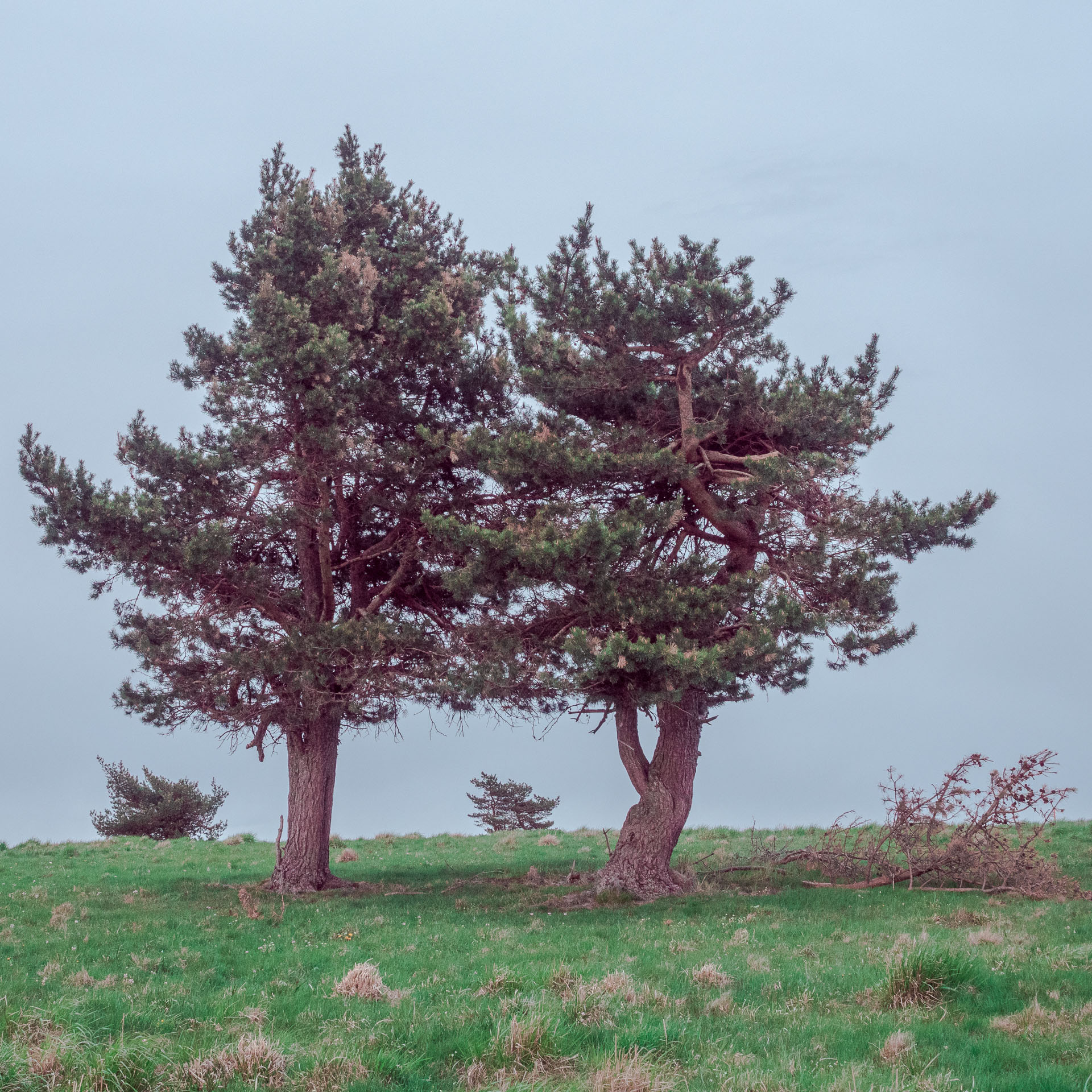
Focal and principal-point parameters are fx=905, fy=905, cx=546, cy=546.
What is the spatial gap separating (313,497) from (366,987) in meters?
12.1

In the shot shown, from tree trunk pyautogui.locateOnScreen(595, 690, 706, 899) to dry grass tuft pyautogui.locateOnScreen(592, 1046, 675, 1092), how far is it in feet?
34.2

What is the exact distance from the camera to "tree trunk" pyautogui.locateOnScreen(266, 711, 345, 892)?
1853 cm

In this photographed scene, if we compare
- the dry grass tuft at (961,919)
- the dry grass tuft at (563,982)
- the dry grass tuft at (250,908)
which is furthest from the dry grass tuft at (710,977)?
the dry grass tuft at (250,908)

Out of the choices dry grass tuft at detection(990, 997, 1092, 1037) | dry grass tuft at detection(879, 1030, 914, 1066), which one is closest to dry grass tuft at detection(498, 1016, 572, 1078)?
dry grass tuft at detection(879, 1030, 914, 1066)

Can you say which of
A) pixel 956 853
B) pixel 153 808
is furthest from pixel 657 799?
pixel 153 808

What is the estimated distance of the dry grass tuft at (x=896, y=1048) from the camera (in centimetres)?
642

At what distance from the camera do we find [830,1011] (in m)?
7.71

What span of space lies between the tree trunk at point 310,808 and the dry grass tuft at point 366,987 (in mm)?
10250

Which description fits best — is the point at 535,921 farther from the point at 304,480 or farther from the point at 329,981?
the point at 304,480

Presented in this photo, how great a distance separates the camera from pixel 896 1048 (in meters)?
6.54

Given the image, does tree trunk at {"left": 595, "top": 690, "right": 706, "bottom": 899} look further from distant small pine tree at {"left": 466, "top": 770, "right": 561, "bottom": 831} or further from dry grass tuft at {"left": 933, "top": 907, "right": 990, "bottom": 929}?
distant small pine tree at {"left": 466, "top": 770, "right": 561, "bottom": 831}

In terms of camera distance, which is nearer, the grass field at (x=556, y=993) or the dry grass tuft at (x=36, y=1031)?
the grass field at (x=556, y=993)

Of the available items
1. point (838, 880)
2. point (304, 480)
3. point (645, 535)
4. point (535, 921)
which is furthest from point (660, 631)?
point (304, 480)

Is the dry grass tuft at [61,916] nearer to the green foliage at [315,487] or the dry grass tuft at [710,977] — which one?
the green foliage at [315,487]
